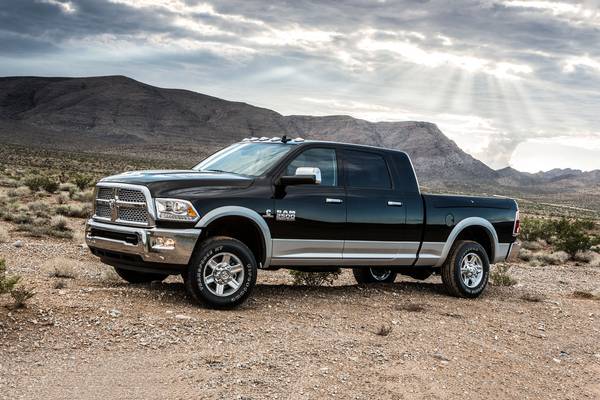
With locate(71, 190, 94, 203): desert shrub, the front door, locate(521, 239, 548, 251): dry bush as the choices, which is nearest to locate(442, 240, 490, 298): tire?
the front door

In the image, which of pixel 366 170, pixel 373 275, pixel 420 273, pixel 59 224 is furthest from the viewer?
pixel 59 224

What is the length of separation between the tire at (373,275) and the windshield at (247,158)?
129 inches

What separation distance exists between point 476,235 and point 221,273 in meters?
5.03

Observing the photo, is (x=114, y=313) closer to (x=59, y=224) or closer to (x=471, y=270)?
(x=471, y=270)

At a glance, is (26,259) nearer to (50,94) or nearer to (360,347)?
(360,347)

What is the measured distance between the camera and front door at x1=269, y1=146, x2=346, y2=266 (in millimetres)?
8617

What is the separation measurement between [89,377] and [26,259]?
271 inches

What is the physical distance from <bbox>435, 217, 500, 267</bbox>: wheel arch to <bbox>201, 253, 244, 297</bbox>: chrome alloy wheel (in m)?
3.66

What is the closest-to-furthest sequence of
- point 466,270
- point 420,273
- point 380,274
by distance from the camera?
1. point 466,270
2. point 420,273
3. point 380,274

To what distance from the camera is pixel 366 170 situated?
968cm

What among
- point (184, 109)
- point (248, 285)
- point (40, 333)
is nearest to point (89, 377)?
point (40, 333)

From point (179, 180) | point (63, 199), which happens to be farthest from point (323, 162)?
point (63, 199)

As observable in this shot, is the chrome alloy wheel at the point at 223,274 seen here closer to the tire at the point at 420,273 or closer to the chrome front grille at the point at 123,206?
the chrome front grille at the point at 123,206

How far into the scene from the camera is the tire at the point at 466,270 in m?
10.6
